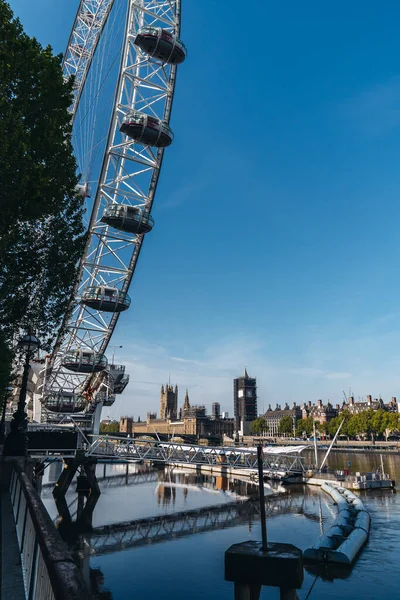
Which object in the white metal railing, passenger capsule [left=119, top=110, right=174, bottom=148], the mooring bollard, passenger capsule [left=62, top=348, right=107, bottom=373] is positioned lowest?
the mooring bollard

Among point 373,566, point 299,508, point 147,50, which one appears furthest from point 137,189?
point 373,566

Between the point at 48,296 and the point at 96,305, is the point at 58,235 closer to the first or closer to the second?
the point at 48,296

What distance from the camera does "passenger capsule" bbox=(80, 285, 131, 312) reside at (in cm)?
5197

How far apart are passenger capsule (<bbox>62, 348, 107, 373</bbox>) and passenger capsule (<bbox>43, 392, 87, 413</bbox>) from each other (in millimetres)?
13840

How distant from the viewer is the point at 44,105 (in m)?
17.8

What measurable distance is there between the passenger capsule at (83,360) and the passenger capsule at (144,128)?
2718cm

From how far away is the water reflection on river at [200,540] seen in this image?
2308cm

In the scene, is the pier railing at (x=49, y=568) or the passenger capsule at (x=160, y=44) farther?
the passenger capsule at (x=160, y=44)

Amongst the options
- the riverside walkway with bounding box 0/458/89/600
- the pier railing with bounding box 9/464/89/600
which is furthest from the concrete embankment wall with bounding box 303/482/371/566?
the pier railing with bounding box 9/464/89/600

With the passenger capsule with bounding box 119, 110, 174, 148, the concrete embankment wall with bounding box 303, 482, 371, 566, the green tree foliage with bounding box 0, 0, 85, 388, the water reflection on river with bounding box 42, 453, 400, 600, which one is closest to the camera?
the green tree foliage with bounding box 0, 0, 85, 388

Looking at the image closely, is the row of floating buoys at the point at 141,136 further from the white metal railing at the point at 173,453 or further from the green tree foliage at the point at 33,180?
the green tree foliage at the point at 33,180

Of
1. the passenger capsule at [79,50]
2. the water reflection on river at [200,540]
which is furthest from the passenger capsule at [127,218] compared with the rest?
the water reflection on river at [200,540]

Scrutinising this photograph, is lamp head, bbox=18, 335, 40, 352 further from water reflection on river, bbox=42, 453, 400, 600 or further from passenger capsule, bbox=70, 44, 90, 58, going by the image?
passenger capsule, bbox=70, 44, 90, 58

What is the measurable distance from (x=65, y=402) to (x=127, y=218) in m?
37.4
